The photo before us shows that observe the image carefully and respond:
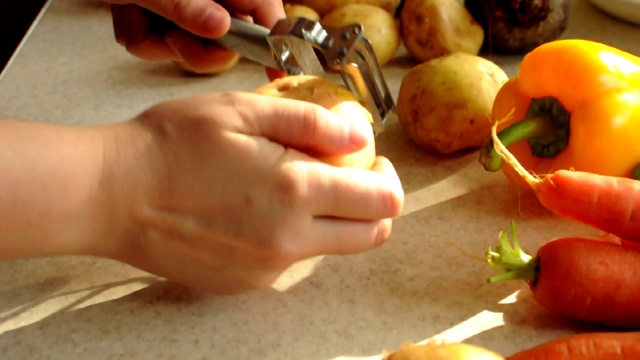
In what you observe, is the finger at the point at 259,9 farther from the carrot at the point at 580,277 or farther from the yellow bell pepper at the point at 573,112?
the carrot at the point at 580,277

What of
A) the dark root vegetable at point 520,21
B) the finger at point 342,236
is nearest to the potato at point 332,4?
the dark root vegetable at point 520,21

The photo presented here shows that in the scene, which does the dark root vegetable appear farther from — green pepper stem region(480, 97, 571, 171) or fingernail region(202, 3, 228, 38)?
fingernail region(202, 3, 228, 38)

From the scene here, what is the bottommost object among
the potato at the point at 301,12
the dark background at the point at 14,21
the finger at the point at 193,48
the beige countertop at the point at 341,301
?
the dark background at the point at 14,21

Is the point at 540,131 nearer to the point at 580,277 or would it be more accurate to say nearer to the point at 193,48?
the point at 580,277

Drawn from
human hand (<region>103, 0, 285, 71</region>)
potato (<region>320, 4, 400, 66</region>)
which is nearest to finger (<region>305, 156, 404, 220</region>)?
human hand (<region>103, 0, 285, 71</region>)

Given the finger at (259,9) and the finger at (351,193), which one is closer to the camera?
the finger at (351,193)

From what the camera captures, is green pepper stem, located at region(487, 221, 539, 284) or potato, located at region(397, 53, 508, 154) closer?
green pepper stem, located at region(487, 221, 539, 284)
